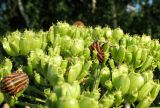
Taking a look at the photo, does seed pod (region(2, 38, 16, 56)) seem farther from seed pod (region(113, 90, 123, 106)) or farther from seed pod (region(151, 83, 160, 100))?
seed pod (region(151, 83, 160, 100))

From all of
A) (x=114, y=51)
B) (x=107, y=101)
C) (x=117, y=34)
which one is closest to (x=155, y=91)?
(x=107, y=101)

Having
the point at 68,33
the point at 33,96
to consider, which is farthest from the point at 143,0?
the point at 33,96

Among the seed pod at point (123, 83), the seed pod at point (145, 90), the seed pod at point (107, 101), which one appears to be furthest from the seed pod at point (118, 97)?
the seed pod at point (145, 90)

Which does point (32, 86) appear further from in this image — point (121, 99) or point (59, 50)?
point (121, 99)

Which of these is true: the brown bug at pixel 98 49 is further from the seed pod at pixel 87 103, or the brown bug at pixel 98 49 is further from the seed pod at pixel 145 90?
the seed pod at pixel 87 103

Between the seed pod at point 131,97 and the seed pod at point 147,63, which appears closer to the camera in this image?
the seed pod at point 131,97

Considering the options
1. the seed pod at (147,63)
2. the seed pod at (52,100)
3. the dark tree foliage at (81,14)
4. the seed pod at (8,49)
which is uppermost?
the dark tree foliage at (81,14)
